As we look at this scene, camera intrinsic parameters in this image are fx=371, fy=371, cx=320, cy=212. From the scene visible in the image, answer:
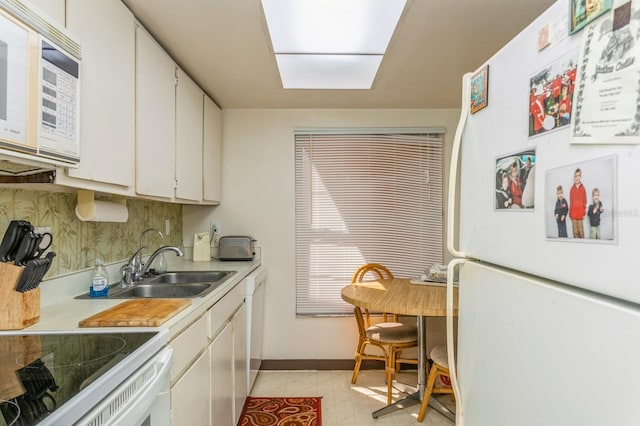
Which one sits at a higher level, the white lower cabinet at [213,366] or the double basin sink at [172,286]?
the double basin sink at [172,286]

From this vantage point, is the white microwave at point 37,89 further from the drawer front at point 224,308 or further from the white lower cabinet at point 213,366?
the drawer front at point 224,308

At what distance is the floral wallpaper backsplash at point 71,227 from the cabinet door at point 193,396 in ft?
2.44

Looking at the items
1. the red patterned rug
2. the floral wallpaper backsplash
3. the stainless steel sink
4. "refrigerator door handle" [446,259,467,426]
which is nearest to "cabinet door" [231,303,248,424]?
the red patterned rug

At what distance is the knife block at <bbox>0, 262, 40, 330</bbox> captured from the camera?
1.16 m

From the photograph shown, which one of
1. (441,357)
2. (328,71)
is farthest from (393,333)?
(328,71)

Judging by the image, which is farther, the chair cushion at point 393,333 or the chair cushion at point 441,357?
the chair cushion at point 393,333

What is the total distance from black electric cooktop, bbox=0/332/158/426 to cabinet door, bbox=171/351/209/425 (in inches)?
11.8

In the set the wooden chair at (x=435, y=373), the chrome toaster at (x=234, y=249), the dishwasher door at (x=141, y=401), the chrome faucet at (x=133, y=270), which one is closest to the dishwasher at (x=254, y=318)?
the chrome toaster at (x=234, y=249)

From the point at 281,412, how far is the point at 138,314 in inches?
61.9

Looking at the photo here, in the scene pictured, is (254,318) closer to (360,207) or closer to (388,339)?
(388,339)

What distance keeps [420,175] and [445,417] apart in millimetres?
1875

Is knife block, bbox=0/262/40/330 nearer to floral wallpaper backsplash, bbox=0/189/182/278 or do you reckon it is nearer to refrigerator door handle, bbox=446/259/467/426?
floral wallpaper backsplash, bbox=0/189/182/278

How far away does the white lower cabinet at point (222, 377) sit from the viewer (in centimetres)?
174

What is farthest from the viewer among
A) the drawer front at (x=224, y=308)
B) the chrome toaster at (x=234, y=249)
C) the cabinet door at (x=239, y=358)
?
the chrome toaster at (x=234, y=249)
